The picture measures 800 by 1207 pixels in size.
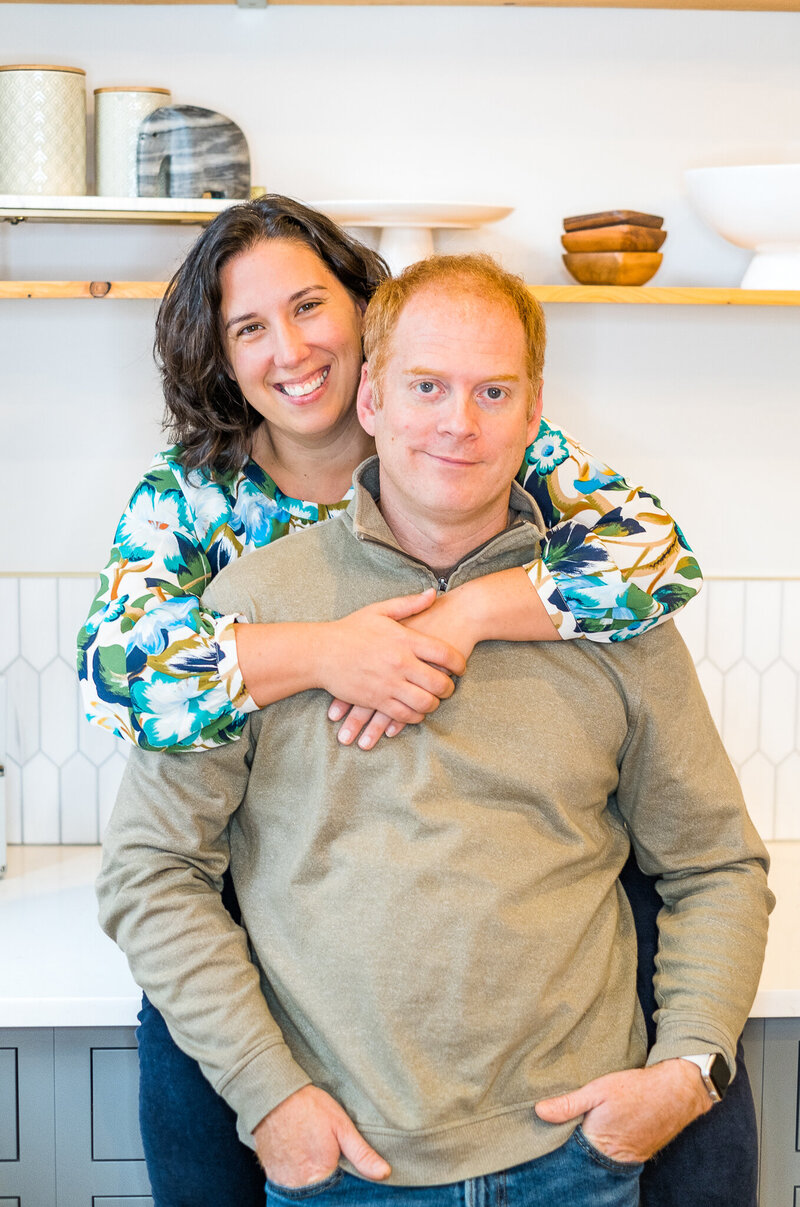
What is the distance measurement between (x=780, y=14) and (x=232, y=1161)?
1959 millimetres

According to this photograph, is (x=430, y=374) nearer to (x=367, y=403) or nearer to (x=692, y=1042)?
(x=367, y=403)

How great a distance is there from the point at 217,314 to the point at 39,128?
1.69 feet

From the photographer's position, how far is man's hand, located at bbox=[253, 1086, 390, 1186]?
46.9 inches

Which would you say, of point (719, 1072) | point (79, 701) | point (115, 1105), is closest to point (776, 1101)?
point (719, 1072)

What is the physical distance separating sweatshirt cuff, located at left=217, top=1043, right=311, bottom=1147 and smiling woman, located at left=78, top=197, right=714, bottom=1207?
175 mm

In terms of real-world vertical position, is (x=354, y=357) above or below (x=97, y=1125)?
above

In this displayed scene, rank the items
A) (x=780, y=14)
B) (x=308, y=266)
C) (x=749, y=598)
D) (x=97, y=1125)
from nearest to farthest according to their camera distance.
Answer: (x=308, y=266) < (x=97, y=1125) < (x=780, y=14) < (x=749, y=598)

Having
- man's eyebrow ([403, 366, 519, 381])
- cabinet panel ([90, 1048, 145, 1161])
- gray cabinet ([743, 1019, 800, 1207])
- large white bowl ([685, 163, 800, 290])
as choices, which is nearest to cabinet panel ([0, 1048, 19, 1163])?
cabinet panel ([90, 1048, 145, 1161])

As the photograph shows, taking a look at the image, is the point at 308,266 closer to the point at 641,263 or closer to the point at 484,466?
the point at 484,466

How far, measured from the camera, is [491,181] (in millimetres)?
2039

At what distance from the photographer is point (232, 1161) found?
1393 millimetres

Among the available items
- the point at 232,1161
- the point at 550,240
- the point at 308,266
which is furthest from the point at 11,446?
the point at 232,1161

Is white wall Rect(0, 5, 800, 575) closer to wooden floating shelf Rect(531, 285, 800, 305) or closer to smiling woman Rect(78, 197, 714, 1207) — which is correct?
wooden floating shelf Rect(531, 285, 800, 305)

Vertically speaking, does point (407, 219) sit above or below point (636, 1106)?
above
